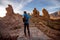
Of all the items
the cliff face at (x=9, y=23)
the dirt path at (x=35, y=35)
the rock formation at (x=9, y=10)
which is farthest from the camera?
the rock formation at (x=9, y=10)

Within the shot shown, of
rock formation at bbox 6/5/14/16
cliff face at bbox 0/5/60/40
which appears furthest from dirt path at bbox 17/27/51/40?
rock formation at bbox 6/5/14/16

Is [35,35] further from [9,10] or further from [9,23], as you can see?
[9,10]

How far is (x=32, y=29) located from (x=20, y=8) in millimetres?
877

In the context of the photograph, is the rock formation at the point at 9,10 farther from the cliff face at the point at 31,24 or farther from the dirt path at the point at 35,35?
the dirt path at the point at 35,35

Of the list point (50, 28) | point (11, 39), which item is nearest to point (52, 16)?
point (50, 28)

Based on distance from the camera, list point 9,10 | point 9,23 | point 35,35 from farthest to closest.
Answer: point 9,10
point 9,23
point 35,35

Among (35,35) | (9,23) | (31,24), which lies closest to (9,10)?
(9,23)

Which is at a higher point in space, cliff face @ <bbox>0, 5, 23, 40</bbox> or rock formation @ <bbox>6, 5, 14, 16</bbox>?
rock formation @ <bbox>6, 5, 14, 16</bbox>

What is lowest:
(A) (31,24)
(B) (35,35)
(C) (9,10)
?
Result: (B) (35,35)

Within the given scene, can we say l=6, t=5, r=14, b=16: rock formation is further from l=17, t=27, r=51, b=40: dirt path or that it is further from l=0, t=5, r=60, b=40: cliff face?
l=17, t=27, r=51, b=40: dirt path

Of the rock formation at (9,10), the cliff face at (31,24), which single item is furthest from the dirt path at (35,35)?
the rock formation at (9,10)

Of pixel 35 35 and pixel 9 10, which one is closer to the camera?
pixel 35 35

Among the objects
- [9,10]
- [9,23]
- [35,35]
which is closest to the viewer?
[35,35]

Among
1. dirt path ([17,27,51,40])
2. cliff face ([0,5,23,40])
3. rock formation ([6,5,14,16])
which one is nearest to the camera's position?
dirt path ([17,27,51,40])
